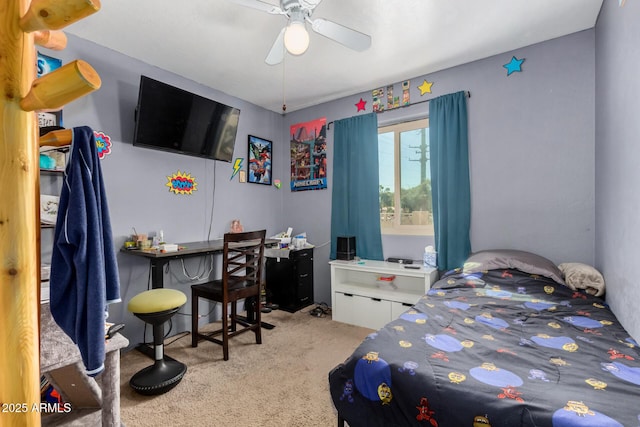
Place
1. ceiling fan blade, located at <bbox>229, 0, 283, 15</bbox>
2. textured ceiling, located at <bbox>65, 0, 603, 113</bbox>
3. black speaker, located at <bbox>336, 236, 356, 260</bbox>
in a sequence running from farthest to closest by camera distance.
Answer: black speaker, located at <bbox>336, 236, 356, 260</bbox>
textured ceiling, located at <bbox>65, 0, 603, 113</bbox>
ceiling fan blade, located at <bbox>229, 0, 283, 15</bbox>

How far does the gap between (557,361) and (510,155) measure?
2.02 m

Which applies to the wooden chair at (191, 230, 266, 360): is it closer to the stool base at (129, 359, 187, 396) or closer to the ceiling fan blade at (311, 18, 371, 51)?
the stool base at (129, 359, 187, 396)

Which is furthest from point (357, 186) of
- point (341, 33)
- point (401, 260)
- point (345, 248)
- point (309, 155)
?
point (341, 33)

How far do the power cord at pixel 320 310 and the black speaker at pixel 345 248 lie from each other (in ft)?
2.20

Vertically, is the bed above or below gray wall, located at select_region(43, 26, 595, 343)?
below

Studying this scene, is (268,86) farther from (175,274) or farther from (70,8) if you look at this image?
(70,8)

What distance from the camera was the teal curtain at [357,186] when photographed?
3438 millimetres

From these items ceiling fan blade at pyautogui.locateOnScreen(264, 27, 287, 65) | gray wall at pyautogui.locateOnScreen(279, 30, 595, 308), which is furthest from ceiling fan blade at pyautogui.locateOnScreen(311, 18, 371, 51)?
gray wall at pyautogui.locateOnScreen(279, 30, 595, 308)

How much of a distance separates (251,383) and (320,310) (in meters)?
1.51

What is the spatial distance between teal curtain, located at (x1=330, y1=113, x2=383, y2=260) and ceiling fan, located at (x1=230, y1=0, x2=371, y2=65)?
1.54 meters

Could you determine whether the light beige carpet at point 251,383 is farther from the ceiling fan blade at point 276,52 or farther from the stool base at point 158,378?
the ceiling fan blade at point 276,52

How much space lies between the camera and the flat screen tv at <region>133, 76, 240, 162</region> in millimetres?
2564

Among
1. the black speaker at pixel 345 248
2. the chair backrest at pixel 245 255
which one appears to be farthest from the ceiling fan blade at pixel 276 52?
the black speaker at pixel 345 248

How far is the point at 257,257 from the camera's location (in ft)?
8.92
